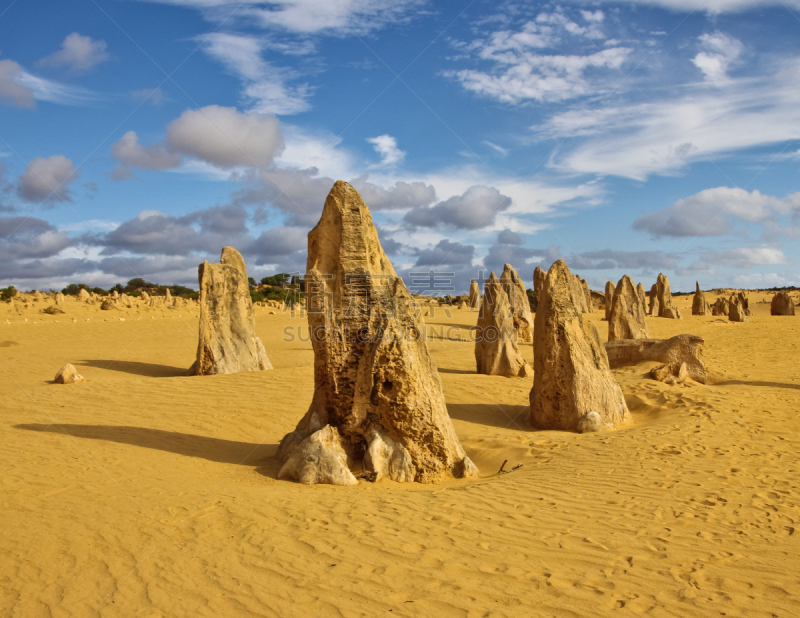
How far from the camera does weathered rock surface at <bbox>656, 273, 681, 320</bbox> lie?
1159 inches

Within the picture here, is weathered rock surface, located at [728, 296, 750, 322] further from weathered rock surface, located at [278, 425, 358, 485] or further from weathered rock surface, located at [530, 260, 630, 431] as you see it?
weathered rock surface, located at [278, 425, 358, 485]

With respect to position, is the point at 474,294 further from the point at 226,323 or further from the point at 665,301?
the point at 226,323

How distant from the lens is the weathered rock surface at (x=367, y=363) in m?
6.15

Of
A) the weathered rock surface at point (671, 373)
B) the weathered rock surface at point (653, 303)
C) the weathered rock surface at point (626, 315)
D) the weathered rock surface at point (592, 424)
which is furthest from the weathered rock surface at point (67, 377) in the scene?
the weathered rock surface at point (653, 303)

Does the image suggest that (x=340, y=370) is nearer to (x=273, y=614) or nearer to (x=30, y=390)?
(x=273, y=614)

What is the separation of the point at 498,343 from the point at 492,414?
11.5 ft

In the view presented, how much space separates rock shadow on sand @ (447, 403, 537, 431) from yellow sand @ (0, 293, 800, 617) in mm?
85

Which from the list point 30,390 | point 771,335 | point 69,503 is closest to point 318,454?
point 69,503

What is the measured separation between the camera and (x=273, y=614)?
3438 mm

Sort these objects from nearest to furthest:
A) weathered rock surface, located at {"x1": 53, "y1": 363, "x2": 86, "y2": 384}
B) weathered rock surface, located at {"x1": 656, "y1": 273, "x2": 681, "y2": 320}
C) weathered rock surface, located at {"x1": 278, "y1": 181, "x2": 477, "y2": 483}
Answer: weathered rock surface, located at {"x1": 278, "y1": 181, "x2": 477, "y2": 483}
weathered rock surface, located at {"x1": 53, "y1": 363, "x2": 86, "y2": 384}
weathered rock surface, located at {"x1": 656, "y1": 273, "x2": 681, "y2": 320}

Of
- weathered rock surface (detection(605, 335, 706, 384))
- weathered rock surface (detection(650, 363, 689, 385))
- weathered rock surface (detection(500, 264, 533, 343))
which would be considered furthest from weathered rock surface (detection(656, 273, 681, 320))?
weathered rock surface (detection(650, 363, 689, 385))

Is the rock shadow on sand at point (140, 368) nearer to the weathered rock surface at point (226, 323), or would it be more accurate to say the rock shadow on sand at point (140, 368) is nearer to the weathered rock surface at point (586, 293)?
the weathered rock surface at point (226, 323)

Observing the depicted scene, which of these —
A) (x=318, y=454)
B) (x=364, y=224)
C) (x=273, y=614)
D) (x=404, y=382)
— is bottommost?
(x=273, y=614)

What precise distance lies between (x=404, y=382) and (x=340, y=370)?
0.89 m
